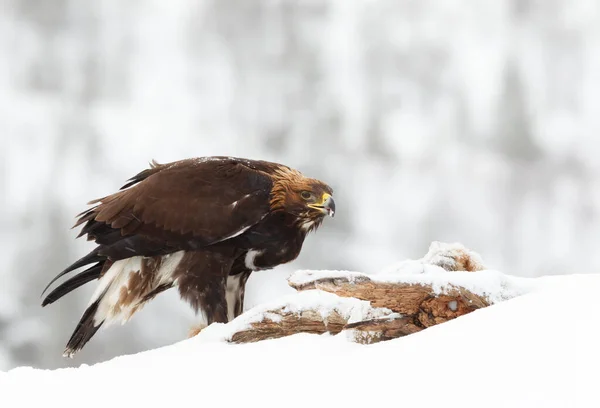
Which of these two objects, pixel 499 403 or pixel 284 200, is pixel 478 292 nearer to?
pixel 499 403

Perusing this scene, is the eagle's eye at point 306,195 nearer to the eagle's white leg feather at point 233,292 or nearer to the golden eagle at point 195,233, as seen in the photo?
the golden eagle at point 195,233

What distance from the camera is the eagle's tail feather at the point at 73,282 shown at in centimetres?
660

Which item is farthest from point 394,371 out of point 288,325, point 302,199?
point 302,199

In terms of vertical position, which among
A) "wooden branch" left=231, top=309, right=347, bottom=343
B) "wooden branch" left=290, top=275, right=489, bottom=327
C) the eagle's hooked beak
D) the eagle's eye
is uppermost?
the eagle's eye

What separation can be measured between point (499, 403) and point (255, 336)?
210 centimetres

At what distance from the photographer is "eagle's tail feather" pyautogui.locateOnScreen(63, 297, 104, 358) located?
264 inches

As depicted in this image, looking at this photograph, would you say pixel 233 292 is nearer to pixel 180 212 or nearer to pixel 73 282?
pixel 180 212

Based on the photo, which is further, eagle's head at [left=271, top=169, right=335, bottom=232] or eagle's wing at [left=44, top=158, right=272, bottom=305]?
eagle's head at [left=271, top=169, right=335, bottom=232]

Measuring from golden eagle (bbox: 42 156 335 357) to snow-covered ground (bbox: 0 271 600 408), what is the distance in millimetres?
1987

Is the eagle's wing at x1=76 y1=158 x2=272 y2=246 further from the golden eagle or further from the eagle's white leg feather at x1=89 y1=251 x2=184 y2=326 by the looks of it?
the eagle's white leg feather at x1=89 y1=251 x2=184 y2=326

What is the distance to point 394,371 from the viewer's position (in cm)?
322

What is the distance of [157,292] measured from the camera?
6812 millimetres

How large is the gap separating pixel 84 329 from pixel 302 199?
2240mm

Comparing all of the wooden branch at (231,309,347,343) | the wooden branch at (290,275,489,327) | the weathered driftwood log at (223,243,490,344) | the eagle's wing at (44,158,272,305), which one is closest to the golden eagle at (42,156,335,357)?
the eagle's wing at (44,158,272,305)
